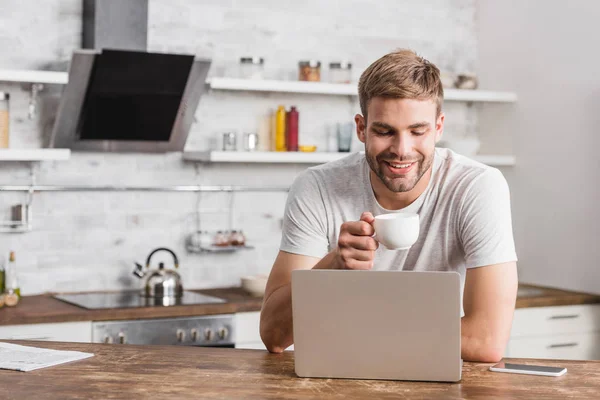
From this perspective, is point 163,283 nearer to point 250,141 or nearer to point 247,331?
point 247,331

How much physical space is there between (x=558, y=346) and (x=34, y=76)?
2804 millimetres

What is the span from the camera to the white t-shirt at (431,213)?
2.36 meters

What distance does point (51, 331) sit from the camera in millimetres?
3561

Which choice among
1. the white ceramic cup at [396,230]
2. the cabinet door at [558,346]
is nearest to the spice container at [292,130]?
the cabinet door at [558,346]

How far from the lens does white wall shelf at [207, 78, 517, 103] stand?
429cm

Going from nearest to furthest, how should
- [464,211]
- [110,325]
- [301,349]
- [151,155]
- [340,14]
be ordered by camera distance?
1. [301,349]
2. [464,211]
3. [110,325]
4. [151,155]
5. [340,14]

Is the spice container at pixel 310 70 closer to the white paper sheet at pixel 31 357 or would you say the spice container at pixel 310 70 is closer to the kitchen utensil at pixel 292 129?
the kitchen utensil at pixel 292 129

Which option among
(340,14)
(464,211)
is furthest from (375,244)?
(340,14)

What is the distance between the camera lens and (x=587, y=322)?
4395 millimetres

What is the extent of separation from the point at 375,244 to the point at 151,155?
8.61ft

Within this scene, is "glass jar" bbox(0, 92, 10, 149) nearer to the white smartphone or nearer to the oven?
the oven

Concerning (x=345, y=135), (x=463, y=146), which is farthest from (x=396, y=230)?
(x=463, y=146)

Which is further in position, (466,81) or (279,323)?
(466,81)

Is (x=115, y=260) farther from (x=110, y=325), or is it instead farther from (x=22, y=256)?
(x=110, y=325)
